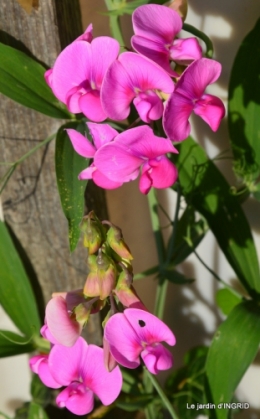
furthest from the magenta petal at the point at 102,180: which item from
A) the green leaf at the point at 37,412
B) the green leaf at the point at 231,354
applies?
the green leaf at the point at 37,412

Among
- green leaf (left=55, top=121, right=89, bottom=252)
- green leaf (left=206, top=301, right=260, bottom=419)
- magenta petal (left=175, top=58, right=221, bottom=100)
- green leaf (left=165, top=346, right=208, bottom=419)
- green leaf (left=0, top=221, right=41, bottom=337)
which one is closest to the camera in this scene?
magenta petal (left=175, top=58, right=221, bottom=100)

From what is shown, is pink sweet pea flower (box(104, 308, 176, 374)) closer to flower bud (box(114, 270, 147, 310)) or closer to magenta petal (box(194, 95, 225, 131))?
flower bud (box(114, 270, 147, 310))

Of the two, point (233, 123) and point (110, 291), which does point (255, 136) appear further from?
point (110, 291)

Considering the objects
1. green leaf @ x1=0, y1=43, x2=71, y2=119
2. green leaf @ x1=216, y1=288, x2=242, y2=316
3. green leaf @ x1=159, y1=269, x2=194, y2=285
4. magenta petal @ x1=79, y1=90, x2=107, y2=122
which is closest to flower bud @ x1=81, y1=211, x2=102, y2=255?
magenta petal @ x1=79, y1=90, x2=107, y2=122

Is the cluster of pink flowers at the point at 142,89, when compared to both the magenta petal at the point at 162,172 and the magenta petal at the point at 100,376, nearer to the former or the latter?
the magenta petal at the point at 162,172

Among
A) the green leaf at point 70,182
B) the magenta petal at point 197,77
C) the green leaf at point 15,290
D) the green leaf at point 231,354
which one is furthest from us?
the green leaf at point 15,290

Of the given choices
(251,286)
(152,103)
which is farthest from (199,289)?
(152,103)

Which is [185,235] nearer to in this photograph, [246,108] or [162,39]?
[246,108]
